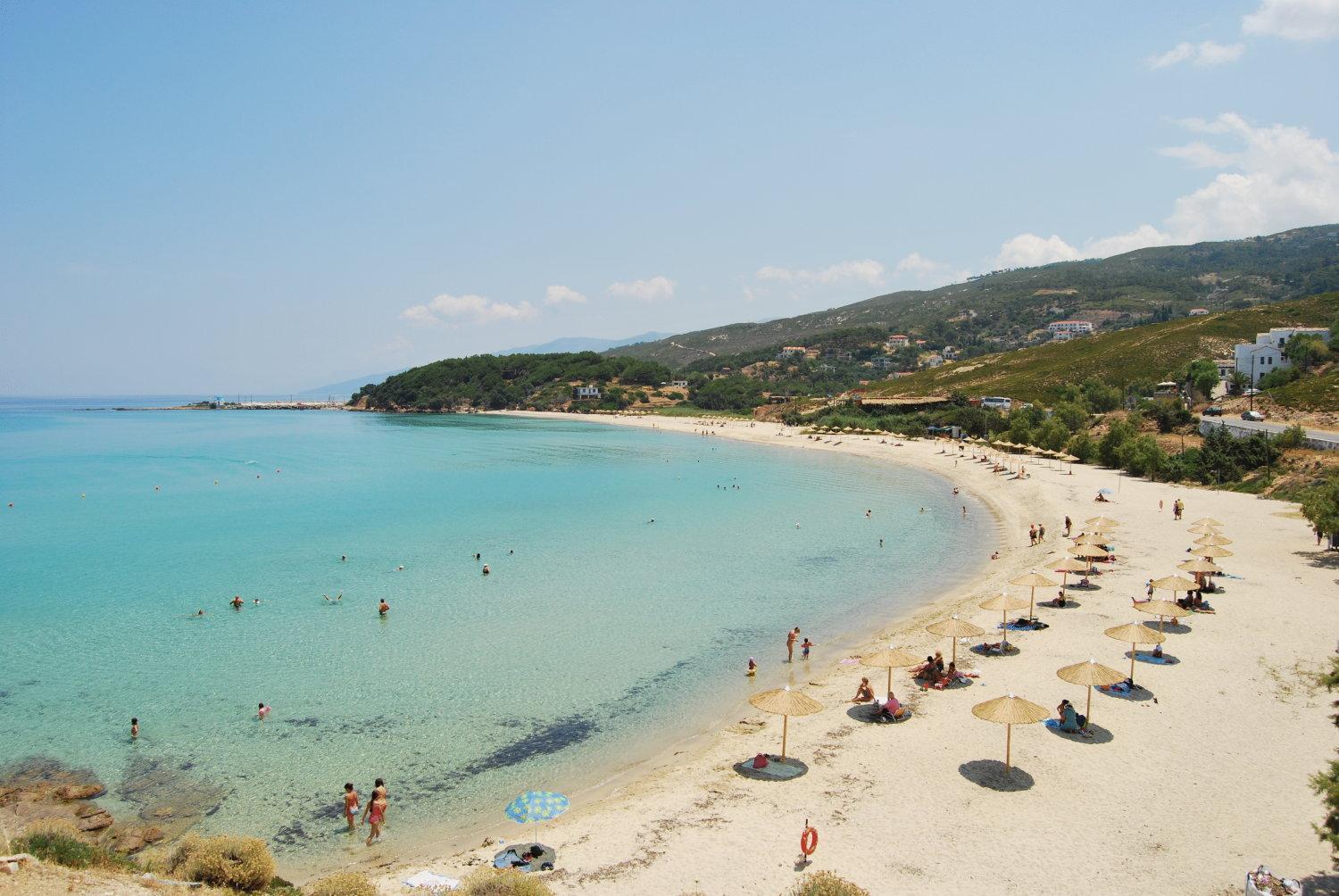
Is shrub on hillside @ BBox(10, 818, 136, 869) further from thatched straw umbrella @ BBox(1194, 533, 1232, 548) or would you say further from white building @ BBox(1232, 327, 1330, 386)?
white building @ BBox(1232, 327, 1330, 386)

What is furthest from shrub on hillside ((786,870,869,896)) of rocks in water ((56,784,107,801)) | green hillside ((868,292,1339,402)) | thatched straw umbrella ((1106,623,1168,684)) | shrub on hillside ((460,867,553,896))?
green hillside ((868,292,1339,402))

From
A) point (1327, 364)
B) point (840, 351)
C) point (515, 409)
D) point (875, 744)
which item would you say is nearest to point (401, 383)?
point (515, 409)

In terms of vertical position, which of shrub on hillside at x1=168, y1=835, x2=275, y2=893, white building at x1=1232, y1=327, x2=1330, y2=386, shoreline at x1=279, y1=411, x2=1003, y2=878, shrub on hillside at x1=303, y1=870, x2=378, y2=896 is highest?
white building at x1=1232, y1=327, x2=1330, y2=386

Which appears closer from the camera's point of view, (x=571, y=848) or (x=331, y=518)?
(x=571, y=848)

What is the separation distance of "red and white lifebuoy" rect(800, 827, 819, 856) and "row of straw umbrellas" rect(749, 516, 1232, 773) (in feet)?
7.79

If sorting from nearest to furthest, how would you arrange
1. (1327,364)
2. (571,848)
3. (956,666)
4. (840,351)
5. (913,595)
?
1. (571,848)
2. (956,666)
3. (913,595)
4. (1327,364)
5. (840,351)

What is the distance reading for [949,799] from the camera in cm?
1242

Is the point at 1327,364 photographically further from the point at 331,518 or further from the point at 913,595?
the point at 331,518

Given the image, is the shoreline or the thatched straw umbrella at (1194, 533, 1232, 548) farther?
the thatched straw umbrella at (1194, 533, 1232, 548)

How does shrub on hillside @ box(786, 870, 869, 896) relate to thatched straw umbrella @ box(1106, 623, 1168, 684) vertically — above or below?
below

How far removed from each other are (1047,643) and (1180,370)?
77147mm

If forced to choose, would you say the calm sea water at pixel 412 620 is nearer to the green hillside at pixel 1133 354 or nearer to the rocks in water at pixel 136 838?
the rocks in water at pixel 136 838

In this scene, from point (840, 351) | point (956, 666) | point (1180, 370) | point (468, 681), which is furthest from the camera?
point (840, 351)

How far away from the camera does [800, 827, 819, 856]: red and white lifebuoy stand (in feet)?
35.2
